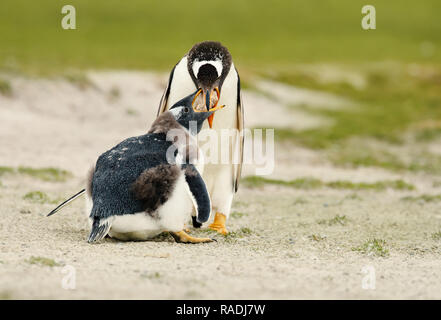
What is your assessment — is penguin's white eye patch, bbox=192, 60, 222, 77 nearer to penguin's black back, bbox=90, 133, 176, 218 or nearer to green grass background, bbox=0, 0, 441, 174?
penguin's black back, bbox=90, 133, 176, 218

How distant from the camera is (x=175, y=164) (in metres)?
5.59

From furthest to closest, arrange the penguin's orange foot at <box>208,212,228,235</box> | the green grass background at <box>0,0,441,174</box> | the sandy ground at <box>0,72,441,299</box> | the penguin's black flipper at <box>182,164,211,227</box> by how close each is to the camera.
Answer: the green grass background at <box>0,0,441,174</box> → the penguin's orange foot at <box>208,212,228,235</box> → the penguin's black flipper at <box>182,164,211,227</box> → the sandy ground at <box>0,72,441,299</box>

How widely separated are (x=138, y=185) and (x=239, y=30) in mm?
54918

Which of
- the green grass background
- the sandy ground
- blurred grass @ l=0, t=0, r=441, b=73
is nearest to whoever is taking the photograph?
the sandy ground

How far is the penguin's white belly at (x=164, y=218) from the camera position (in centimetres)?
552

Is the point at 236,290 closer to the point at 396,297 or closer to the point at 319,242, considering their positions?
the point at 396,297

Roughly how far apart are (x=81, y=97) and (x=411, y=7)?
61.2 m

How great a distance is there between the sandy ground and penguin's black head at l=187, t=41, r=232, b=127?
1338mm

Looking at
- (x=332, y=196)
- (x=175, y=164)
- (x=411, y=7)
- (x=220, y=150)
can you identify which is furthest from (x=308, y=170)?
(x=411, y=7)

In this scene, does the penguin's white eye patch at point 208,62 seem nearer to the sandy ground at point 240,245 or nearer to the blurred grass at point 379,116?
the sandy ground at point 240,245

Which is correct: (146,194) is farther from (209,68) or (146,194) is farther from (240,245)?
(209,68)

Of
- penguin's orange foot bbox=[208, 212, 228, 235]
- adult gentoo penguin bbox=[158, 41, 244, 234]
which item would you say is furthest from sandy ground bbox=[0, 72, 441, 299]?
adult gentoo penguin bbox=[158, 41, 244, 234]

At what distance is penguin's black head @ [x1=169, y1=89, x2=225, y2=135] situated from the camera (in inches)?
239

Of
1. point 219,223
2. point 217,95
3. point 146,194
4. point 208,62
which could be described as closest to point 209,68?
point 208,62
